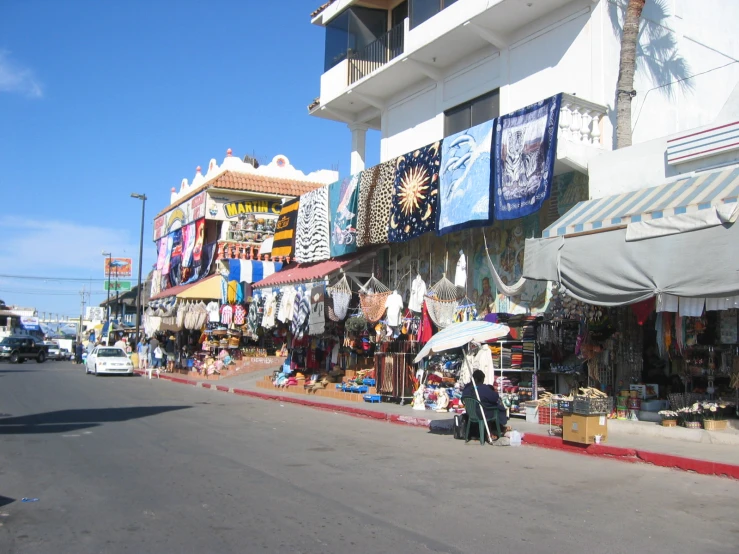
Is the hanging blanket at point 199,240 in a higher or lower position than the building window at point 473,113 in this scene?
lower

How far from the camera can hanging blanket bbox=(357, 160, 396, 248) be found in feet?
61.3

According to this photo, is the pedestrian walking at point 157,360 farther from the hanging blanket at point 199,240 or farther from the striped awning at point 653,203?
the striped awning at point 653,203

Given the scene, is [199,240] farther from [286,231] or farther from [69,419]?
[69,419]

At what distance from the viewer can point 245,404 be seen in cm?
1934

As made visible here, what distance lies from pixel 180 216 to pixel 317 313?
2082cm

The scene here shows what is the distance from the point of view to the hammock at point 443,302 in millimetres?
17016

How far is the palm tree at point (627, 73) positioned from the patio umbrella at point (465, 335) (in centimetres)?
524

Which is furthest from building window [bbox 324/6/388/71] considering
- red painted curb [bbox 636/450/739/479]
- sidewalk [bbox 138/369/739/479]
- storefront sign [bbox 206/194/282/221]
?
red painted curb [bbox 636/450/739/479]

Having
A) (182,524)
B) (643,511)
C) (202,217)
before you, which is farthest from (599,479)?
(202,217)

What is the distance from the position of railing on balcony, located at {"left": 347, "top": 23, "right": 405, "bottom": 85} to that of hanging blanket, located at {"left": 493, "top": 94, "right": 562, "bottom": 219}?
7395 mm

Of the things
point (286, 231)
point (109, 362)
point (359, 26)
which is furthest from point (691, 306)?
point (109, 362)

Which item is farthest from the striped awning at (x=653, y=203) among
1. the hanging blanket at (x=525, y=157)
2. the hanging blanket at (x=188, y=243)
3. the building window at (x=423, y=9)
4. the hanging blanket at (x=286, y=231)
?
the hanging blanket at (x=188, y=243)

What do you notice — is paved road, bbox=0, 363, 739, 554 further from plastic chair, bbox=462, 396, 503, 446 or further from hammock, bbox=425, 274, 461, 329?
hammock, bbox=425, 274, 461, 329

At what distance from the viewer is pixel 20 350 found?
51.2 meters
